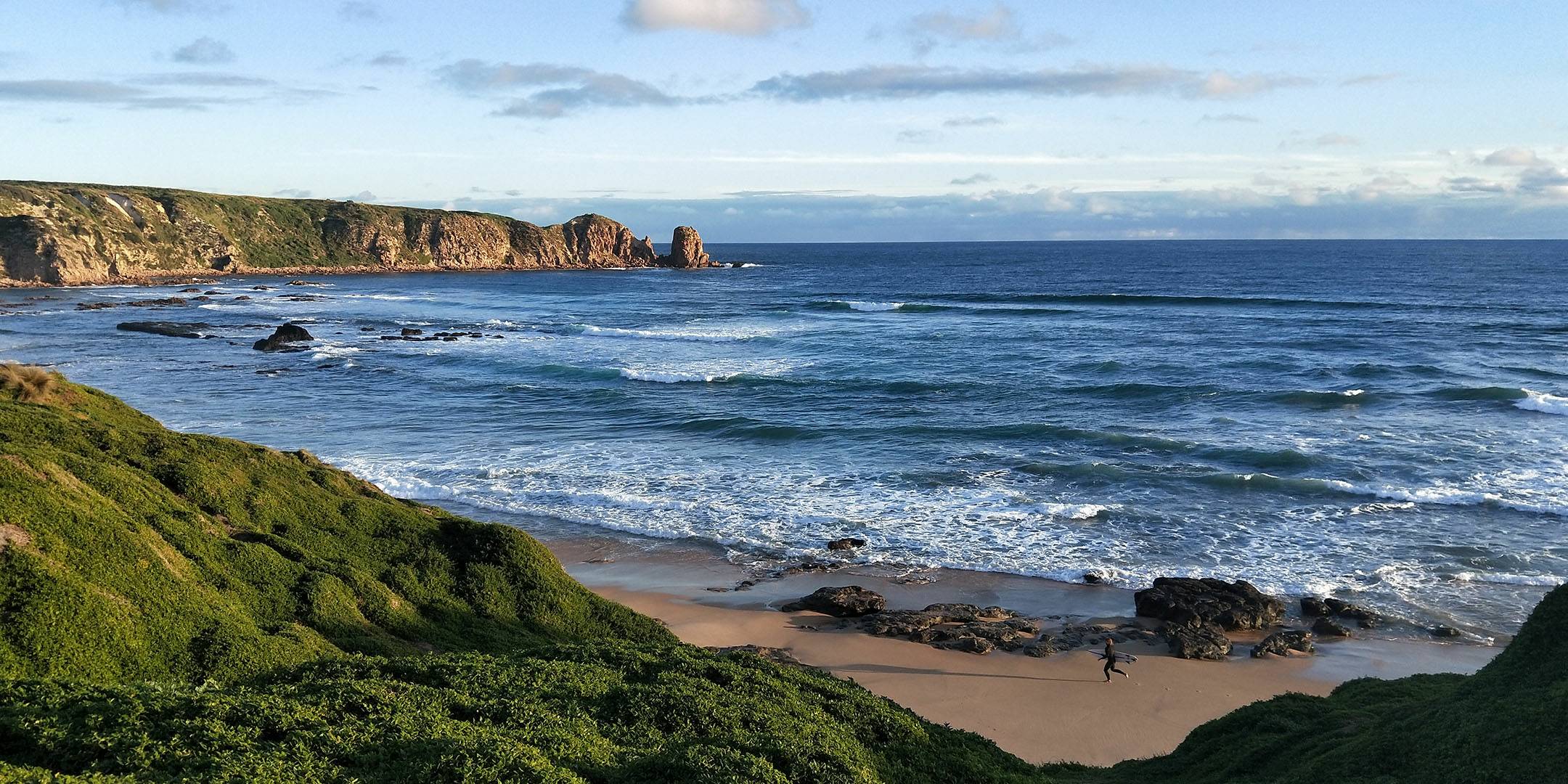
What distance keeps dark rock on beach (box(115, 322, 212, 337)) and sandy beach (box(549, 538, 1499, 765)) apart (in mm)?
53278

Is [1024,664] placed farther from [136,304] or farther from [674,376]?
[136,304]

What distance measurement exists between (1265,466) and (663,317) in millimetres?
56246

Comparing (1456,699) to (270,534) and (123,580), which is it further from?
(270,534)

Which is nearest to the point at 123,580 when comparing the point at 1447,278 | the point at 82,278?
the point at 82,278

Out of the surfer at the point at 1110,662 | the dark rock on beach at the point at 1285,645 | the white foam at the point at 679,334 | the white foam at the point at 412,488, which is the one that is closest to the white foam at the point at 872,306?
the white foam at the point at 679,334

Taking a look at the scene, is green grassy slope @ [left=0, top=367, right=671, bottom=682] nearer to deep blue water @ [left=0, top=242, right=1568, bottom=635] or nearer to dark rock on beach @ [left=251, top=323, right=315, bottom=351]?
deep blue water @ [left=0, top=242, right=1568, bottom=635]

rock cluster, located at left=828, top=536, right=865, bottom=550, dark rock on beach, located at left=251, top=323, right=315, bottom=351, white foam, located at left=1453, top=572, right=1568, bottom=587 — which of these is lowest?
rock cluster, located at left=828, top=536, right=865, bottom=550

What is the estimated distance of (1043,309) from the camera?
7869 centimetres

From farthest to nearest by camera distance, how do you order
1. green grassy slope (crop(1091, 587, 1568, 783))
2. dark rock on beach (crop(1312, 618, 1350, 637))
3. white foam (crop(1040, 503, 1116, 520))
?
white foam (crop(1040, 503, 1116, 520))
dark rock on beach (crop(1312, 618, 1350, 637))
green grassy slope (crop(1091, 587, 1568, 783))

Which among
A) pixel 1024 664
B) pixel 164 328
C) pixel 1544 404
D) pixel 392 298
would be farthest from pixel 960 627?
pixel 392 298

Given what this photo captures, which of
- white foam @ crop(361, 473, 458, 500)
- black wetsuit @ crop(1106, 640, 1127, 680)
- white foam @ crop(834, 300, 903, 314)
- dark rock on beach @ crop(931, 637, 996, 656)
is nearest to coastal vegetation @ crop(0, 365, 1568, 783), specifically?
black wetsuit @ crop(1106, 640, 1127, 680)

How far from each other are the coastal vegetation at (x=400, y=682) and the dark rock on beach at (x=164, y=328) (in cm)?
5430

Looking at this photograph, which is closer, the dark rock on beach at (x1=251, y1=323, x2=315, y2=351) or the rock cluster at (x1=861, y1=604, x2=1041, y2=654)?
the rock cluster at (x1=861, y1=604, x2=1041, y2=654)

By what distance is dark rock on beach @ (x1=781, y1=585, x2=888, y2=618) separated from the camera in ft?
64.9
